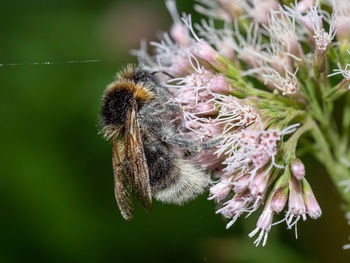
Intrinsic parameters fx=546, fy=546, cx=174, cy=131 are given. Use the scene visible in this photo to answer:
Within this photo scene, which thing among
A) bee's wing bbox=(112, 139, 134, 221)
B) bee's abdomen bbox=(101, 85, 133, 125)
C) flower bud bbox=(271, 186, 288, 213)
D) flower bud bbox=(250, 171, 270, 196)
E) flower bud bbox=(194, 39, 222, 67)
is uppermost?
flower bud bbox=(194, 39, 222, 67)

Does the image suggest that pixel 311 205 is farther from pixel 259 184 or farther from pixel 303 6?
pixel 303 6

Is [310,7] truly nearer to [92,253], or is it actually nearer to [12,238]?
[92,253]

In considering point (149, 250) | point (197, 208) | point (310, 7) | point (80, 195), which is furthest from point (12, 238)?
point (310, 7)

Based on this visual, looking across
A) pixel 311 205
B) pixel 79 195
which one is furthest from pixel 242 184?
pixel 79 195

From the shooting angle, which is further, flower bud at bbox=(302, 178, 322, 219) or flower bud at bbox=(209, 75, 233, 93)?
flower bud at bbox=(209, 75, 233, 93)

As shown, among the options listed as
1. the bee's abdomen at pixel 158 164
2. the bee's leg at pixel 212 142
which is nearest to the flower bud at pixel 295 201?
the bee's leg at pixel 212 142

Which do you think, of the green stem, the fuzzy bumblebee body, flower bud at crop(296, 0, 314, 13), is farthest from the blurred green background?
flower bud at crop(296, 0, 314, 13)

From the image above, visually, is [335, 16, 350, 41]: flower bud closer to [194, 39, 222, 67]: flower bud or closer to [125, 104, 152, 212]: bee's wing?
[194, 39, 222, 67]: flower bud

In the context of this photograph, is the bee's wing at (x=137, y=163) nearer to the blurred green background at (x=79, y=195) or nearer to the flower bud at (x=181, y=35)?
the flower bud at (x=181, y=35)
